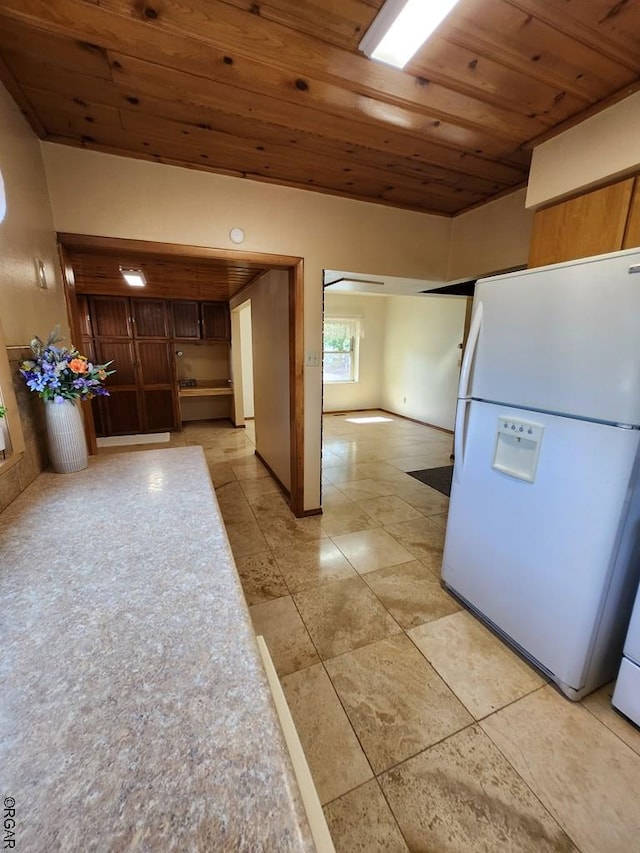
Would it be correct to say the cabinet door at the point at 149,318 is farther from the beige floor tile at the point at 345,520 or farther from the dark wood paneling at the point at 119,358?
the beige floor tile at the point at 345,520

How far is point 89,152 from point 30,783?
252 cm

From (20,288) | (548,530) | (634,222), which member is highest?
(634,222)

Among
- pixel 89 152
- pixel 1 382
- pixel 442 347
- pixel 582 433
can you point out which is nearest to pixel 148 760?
pixel 1 382

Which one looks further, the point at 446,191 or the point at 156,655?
Result: the point at 446,191

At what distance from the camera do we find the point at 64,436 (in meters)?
1.42

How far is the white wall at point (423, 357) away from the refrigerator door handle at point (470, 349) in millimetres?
3910

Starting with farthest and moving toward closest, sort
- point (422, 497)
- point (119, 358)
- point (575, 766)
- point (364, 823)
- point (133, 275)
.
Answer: point (119, 358), point (133, 275), point (422, 497), point (575, 766), point (364, 823)

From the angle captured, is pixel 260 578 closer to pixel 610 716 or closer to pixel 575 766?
pixel 575 766

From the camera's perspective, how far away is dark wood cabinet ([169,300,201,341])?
5418 mm

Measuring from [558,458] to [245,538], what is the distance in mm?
2081

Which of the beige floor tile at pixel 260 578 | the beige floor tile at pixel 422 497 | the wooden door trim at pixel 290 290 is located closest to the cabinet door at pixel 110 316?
the wooden door trim at pixel 290 290

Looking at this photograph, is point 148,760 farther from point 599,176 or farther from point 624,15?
point 599,176

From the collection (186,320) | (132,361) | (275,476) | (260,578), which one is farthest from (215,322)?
(260,578)

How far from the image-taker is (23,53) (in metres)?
1.21
